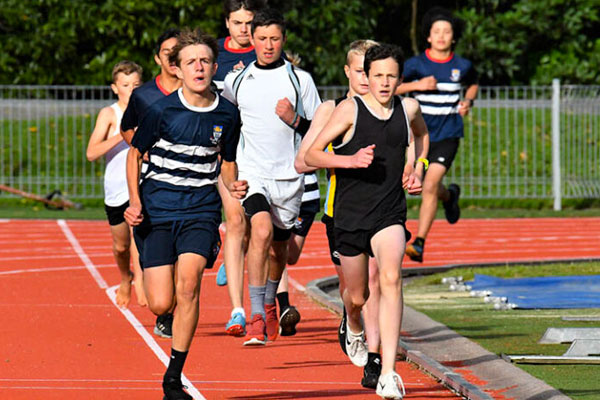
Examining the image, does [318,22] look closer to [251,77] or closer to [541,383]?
[251,77]

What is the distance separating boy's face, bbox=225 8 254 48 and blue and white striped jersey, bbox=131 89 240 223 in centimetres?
258

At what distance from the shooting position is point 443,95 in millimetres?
14500

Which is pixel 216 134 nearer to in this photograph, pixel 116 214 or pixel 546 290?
pixel 116 214

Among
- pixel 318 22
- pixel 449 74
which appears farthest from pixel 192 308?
pixel 318 22

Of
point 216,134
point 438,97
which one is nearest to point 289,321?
point 216,134

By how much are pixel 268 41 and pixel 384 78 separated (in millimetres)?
2102

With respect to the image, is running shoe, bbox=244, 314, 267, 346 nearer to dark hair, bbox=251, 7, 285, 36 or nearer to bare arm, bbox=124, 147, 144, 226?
bare arm, bbox=124, 147, 144, 226

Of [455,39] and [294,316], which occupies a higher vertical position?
[455,39]

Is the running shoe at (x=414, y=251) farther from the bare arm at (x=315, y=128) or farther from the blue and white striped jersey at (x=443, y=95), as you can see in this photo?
the bare arm at (x=315, y=128)

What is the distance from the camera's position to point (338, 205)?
309 inches

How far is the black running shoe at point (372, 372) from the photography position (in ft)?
25.6

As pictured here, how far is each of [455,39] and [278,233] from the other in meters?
5.13

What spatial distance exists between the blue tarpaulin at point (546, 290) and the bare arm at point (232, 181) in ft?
13.2

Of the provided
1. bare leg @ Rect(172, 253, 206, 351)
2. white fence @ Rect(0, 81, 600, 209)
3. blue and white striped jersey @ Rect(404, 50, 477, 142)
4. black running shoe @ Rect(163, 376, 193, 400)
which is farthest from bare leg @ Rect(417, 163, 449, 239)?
white fence @ Rect(0, 81, 600, 209)
